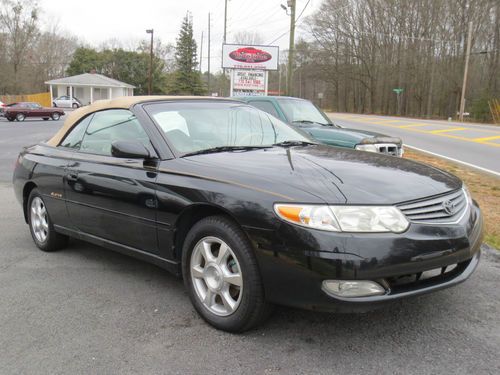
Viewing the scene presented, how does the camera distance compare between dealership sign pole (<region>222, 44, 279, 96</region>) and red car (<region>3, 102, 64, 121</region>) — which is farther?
red car (<region>3, 102, 64, 121</region>)

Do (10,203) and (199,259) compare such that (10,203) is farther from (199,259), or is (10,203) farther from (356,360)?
(356,360)

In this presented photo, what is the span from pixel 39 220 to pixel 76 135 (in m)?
1.02

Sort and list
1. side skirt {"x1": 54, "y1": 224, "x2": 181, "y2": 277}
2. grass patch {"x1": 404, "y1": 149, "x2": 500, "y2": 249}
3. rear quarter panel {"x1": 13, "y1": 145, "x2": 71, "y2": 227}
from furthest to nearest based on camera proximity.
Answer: grass patch {"x1": 404, "y1": 149, "x2": 500, "y2": 249}
rear quarter panel {"x1": 13, "y1": 145, "x2": 71, "y2": 227}
side skirt {"x1": 54, "y1": 224, "x2": 181, "y2": 277}

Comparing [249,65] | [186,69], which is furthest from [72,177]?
[186,69]

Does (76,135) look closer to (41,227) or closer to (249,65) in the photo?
(41,227)

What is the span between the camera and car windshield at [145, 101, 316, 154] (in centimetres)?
371

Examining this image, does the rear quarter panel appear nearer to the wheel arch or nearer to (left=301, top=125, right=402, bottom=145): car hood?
the wheel arch

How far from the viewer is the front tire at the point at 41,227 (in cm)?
470

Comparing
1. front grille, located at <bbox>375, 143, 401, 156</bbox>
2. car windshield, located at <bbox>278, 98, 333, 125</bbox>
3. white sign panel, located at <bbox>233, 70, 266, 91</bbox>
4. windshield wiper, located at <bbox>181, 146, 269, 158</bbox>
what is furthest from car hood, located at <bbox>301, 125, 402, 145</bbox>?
white sign panel, located at <bbox>233, 70, 266, 91</bbox>

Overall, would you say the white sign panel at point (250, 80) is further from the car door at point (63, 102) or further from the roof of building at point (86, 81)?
the roof of building at point (86, 81)

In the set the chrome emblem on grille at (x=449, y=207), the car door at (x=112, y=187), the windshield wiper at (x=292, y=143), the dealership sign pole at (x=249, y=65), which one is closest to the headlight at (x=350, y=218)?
the chrome emblem on grille at (x=449, y=207)

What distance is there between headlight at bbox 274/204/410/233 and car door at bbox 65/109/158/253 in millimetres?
1218

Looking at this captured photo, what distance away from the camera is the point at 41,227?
4852mm

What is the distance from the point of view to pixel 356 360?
272 cm
